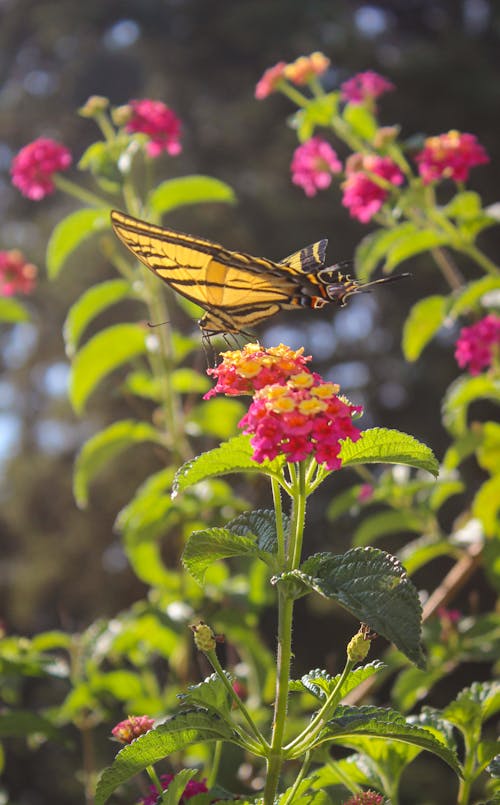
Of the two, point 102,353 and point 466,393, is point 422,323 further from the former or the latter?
point 102,353

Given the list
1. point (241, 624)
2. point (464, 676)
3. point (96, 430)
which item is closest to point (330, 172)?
point (241, 624)

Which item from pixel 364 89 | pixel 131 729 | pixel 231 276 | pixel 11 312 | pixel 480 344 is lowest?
pixel 131 729

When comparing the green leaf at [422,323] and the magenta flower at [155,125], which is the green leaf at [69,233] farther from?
the green leaf at [422,323]

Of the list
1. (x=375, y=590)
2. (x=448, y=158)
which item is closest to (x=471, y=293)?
(x=448, y=158)

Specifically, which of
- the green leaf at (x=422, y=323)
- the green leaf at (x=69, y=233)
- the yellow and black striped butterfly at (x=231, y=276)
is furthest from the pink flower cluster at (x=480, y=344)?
the green leaf at (x=69, y=233)

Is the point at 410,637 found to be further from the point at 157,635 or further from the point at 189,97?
the point at 189,97

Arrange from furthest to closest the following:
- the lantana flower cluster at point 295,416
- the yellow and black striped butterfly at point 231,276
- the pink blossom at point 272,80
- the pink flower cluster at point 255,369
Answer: the pink blossom at point 272,80 → the yellow and black striped butterfly at point 231,276 → the pink flower cluster at point 255,369 → the lantana flower cluster at point 295,416
